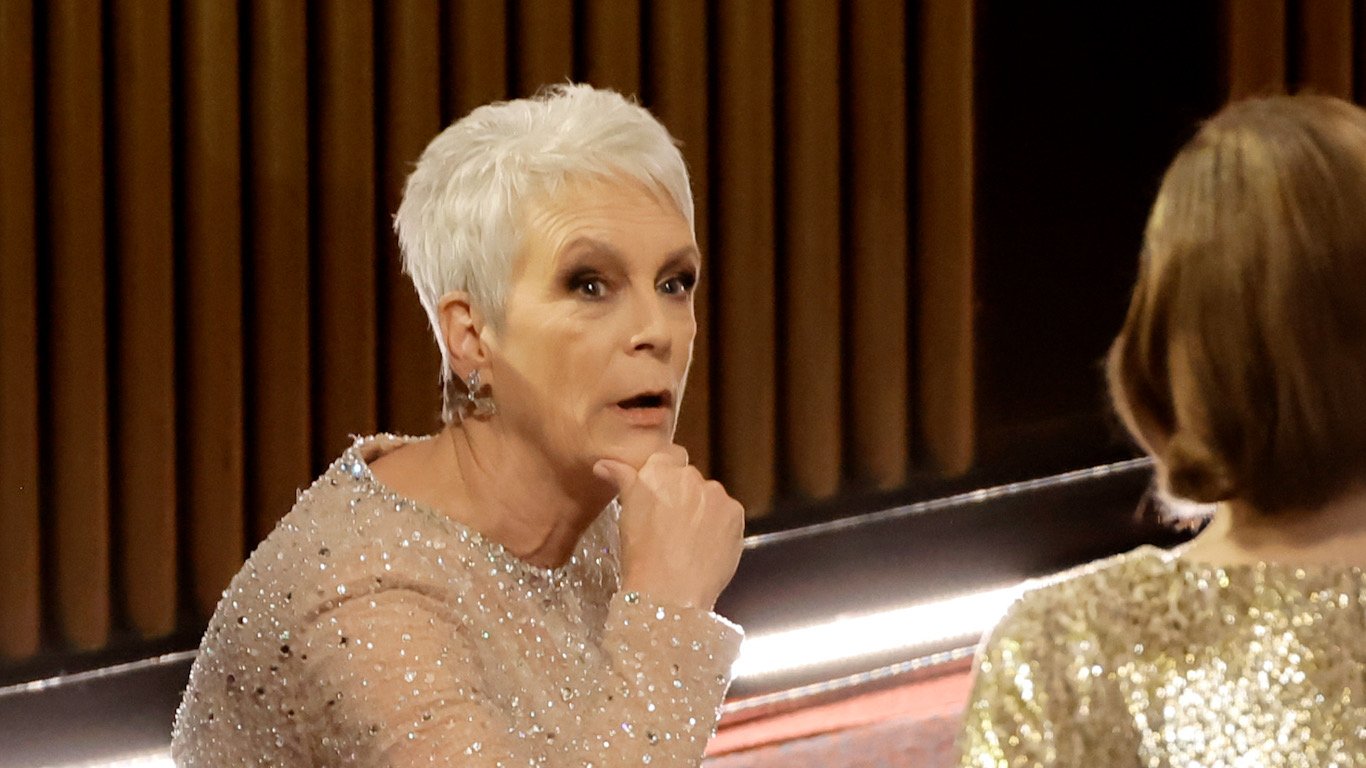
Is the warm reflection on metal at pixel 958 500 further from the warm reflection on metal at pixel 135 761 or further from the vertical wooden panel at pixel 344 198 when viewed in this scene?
the warm reflection on metal at pixel 135 761

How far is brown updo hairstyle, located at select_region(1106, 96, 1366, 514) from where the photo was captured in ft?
3.57

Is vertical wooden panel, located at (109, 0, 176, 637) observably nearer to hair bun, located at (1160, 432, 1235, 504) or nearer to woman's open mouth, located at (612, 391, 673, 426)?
woman's open mouth, located at (612, 391, 673, 426)

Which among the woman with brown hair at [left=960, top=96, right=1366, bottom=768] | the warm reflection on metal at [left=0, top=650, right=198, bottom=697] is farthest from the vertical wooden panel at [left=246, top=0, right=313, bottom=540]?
the woman with brown hair at [left=960, top=96, right=1366, bottom=768]

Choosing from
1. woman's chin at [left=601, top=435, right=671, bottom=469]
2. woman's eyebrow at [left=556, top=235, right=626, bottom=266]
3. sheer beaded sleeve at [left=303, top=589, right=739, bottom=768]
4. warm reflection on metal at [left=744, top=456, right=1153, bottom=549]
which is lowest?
warm reflection on metal at [left=744, top=456, right=1153, bottom=549]

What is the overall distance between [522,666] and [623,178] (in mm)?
465

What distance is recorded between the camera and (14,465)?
243 centimetres

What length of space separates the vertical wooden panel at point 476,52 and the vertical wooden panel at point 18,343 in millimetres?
617

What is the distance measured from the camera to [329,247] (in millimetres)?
2611

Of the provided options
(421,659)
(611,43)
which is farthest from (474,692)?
(611,43)

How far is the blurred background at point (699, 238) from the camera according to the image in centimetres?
247

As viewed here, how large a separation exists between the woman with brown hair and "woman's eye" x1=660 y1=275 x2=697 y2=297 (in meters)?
0.62

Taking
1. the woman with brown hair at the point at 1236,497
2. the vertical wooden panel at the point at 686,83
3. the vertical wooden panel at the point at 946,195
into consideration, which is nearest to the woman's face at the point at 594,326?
the woman with brown hair at the point at 1236,497

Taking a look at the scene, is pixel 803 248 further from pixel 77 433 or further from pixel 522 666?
pixel 522 666

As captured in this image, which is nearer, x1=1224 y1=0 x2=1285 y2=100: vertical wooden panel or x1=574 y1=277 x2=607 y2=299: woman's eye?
x1=574 y1=277 x2=607 y2=299: woman's eye
